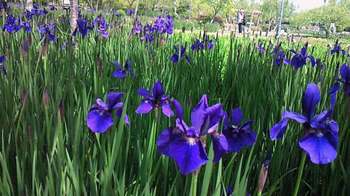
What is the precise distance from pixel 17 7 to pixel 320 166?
7.31m

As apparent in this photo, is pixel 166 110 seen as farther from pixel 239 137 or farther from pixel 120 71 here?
pixel 120 71

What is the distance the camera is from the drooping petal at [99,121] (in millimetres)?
1034

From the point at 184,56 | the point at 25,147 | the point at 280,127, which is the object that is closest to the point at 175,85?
the point at 184,56

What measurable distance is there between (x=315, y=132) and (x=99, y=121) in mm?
564

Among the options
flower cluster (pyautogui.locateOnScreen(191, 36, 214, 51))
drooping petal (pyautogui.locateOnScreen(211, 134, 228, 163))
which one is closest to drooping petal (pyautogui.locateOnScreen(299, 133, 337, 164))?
drooping petal (pyautogui.locateOnScreen(211, 134, 228, 163))

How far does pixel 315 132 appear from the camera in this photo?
82 centimetres

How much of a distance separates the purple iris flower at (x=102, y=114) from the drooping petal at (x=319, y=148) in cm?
52

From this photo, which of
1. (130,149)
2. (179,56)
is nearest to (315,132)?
(130,149)

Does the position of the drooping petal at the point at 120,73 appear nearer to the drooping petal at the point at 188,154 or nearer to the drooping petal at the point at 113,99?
the drooping petal at the point at 113,99

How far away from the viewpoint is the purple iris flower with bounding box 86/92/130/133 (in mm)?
1038

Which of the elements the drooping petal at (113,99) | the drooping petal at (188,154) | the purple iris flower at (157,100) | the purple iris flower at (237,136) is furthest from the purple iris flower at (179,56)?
the drooping petal at (188,154)

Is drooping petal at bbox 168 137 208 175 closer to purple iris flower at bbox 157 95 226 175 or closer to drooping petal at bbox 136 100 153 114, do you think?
purple iris flower at bbox 157 95 226 175

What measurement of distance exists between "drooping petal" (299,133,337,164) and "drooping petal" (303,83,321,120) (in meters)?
0.07

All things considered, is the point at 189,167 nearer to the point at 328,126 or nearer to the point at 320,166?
the point at 328,126
